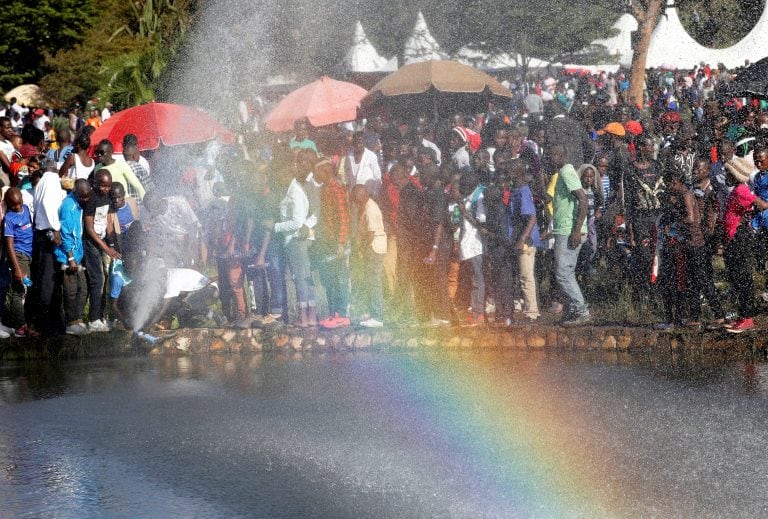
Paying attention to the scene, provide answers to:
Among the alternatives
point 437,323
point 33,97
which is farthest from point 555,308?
point 33,97

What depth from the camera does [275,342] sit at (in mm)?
12047

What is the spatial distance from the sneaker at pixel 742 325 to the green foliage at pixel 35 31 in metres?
39.8

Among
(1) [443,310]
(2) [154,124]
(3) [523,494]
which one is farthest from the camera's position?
(2) [154,124]

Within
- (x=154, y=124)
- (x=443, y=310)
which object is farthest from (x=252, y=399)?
(x=154, y=124)

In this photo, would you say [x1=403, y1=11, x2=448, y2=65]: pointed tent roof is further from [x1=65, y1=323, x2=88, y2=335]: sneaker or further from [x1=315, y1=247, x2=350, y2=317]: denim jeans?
[x1=65, y1=323, x2=88, y2=335]: sneaker

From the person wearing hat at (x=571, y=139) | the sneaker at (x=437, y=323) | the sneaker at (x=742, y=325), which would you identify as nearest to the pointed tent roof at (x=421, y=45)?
the person wearing hat at (x=571, y=139)

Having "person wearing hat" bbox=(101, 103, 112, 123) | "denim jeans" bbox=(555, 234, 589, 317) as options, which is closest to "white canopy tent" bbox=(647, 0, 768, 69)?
"person wearing hat" bbox=(101, 103, 112, 123)

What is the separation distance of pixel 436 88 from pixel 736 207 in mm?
6268

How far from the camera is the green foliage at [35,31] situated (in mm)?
46875

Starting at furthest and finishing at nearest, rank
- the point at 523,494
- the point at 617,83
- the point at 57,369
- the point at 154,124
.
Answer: the point at 617,83 → the point at 154,124 → the point at 57,369 → the point at 523,494

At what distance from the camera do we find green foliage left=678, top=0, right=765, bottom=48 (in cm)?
5838

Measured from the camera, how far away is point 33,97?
36.2m

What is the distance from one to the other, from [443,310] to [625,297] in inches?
75.1

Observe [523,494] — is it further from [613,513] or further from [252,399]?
[252,399]
